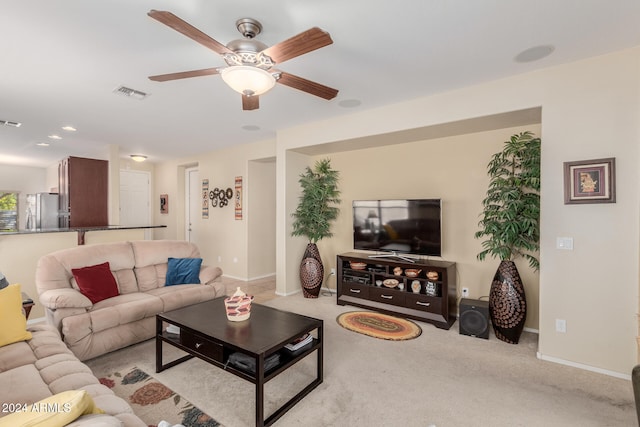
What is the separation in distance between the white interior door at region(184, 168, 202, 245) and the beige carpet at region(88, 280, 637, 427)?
4347 mm

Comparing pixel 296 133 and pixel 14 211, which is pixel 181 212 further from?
pixel 14 211

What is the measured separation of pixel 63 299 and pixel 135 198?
569cm

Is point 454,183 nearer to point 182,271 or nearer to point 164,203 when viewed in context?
point 182,271

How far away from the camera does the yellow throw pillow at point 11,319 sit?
76.9 inches

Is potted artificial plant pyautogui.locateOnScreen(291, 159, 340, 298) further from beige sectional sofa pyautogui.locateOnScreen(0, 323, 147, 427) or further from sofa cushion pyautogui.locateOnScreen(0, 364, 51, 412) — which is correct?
sofa cushion pyautogui.locateOnScreen(0, 364, 51, 412)

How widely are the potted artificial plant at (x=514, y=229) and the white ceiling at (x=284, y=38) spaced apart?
2.74 feet

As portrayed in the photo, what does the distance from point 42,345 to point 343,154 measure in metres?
4.10

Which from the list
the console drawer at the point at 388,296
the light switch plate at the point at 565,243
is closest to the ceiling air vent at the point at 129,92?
the console drawer at the point at 388,296

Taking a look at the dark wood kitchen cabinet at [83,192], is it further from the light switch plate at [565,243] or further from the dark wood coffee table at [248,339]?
the light switch plate at [565,243]

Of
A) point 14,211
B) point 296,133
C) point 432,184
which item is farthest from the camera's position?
point 14,211

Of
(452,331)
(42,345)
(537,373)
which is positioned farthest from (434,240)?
(42,345)

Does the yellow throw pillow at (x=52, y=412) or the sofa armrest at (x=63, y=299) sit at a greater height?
the yellow throw pillow at (x=52, y=412)

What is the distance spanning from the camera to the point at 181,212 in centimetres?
720

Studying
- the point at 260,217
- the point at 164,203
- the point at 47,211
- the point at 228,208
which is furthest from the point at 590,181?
the point at 47,211
